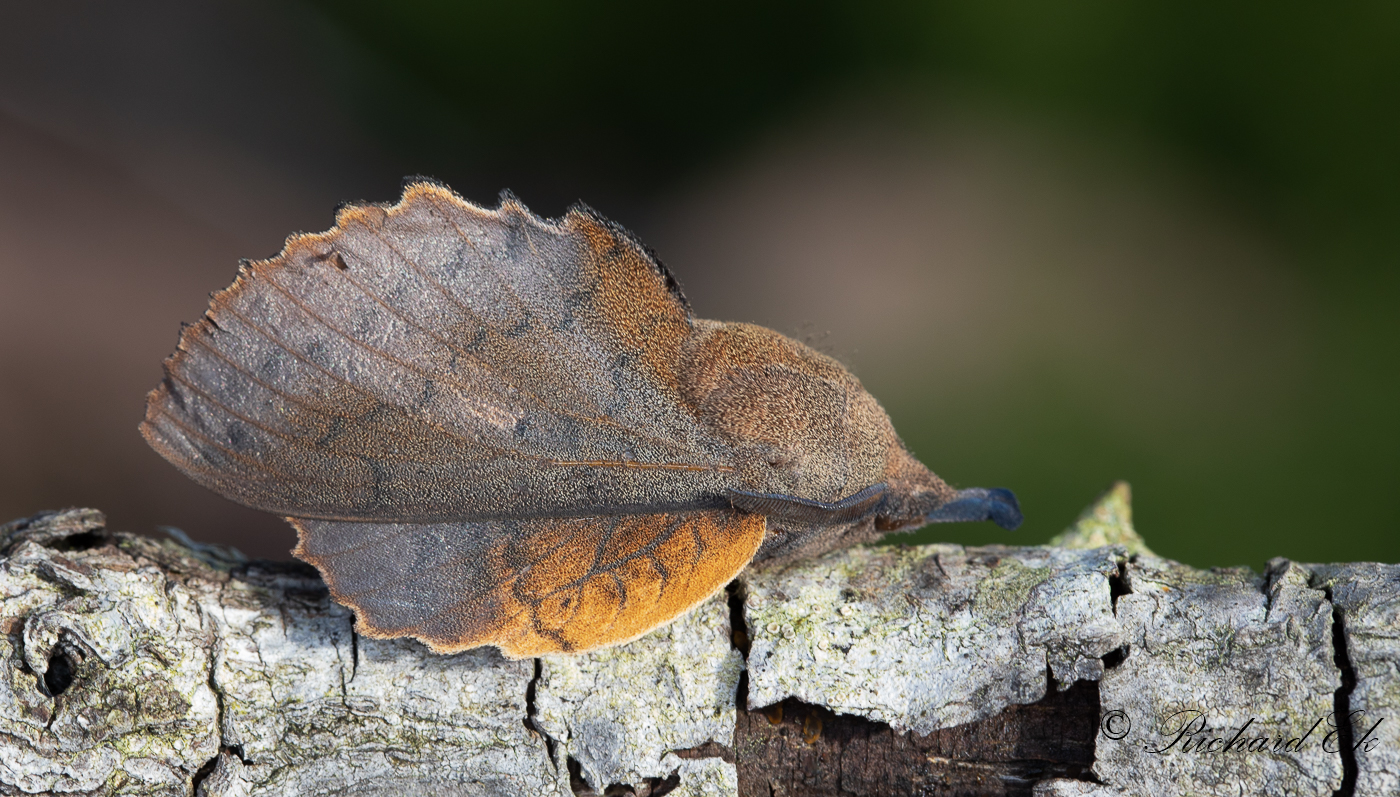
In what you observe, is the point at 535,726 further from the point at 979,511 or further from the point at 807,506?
the point at 979,511

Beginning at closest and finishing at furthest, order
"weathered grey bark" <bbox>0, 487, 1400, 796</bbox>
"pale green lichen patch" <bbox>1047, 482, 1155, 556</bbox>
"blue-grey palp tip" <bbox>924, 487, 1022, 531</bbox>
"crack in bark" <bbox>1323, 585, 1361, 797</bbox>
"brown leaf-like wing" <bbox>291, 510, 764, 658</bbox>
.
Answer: "crack in bark" <bbox>1323, 585, 1361, 797</bbox> → "weathered grey bark" <bbox>0, 487, 1400, 796</bbox> → "brown leaf-like wing" <bbox>291, 510, 764, 658</bbox> → "blue-grey palp tip" <bbox>924, 487, 1022, 531</bbox> → "pale green lichen patch" <bbox>1047, 482, 1155, 556</bbox>

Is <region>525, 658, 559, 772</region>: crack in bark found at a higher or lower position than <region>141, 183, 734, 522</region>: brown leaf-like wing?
lower

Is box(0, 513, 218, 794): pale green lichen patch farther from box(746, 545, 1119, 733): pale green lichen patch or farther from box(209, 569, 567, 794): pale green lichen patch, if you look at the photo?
box(746, 545, 1119, 733): pale green lichen patch

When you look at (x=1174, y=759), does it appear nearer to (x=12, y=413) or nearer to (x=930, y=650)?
(x=930, y=650)

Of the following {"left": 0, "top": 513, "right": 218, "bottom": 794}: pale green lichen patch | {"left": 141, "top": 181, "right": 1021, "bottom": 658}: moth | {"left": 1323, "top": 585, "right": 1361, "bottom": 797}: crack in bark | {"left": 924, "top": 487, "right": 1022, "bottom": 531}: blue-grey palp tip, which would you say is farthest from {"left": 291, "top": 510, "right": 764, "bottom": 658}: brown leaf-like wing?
{"left": 1323, "top": 585, "right": 1361, "bottom": 797}: crack in bark

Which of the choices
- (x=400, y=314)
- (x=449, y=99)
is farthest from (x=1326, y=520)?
(x=449, y=99)

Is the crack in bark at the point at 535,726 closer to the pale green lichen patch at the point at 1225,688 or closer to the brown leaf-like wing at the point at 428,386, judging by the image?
the brown leaf-like wing at the point at 428,386
